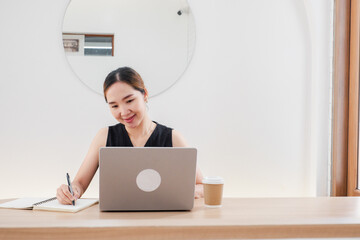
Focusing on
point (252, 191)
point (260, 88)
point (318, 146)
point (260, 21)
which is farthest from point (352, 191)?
point (260, 21)

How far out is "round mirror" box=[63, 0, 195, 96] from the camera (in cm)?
245

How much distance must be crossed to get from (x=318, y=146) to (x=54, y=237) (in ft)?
6.77

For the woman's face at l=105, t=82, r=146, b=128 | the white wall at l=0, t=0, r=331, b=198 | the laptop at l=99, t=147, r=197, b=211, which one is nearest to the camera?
the laptop at l=99, t=147, r=197, b=211

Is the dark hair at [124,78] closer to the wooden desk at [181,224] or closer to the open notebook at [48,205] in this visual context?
the open notebook at [48,205]

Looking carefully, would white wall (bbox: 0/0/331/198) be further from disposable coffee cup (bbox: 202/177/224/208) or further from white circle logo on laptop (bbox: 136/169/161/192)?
white circle logo on laptop (bbox: 136/169/161/192)

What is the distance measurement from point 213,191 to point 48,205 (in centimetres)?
57

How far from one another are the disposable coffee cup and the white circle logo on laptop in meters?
0.21

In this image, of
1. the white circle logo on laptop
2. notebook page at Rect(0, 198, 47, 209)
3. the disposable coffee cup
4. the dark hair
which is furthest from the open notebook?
the dark hair

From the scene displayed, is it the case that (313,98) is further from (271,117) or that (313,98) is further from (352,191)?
(352,191)

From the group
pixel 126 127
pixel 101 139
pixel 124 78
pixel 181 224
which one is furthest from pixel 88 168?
pixel 181 224

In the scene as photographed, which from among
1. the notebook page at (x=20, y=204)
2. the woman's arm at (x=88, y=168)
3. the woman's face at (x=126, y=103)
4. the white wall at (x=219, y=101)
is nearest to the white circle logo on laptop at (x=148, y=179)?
the notebook page at (x=20, y=204)

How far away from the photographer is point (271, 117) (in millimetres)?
2572

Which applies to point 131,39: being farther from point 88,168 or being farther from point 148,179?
point 148,179

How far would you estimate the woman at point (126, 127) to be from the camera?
1.88m
